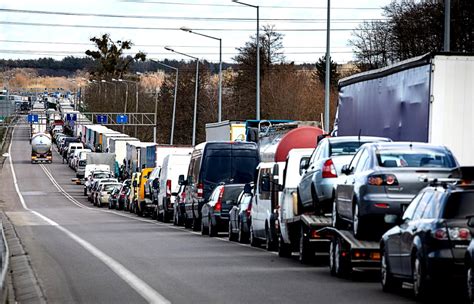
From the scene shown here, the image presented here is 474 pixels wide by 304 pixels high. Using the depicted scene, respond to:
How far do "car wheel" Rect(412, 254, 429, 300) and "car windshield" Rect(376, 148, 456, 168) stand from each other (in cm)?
322

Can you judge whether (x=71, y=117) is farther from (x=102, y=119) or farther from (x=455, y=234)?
(x=455, y=234)

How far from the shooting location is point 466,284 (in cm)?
1518

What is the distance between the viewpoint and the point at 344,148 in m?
22.8

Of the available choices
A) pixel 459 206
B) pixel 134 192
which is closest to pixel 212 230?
pixel 459 206

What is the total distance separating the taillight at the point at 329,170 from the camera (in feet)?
71.9

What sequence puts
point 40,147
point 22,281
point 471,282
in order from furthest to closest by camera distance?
point 40,147, point 22,281, point 471,282

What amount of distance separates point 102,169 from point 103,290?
77.7 meters

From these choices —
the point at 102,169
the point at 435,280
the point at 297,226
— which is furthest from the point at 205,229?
the point at 102,169

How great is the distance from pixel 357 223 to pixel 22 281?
4962 millimetres

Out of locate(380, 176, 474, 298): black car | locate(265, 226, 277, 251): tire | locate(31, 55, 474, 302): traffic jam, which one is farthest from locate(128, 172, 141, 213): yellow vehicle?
locate(380, 176, 474, 298): black car

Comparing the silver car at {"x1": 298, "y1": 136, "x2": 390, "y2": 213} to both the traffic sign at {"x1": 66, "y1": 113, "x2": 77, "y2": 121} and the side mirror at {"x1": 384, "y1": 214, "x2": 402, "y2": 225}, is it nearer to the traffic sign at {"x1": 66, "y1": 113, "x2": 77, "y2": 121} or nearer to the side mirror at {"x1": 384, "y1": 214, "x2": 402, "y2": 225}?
the side mirror at {"x1": 384, "y1": 214, "x2": 402, "y2": 225}

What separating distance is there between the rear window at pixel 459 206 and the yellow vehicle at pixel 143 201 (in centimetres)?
3919

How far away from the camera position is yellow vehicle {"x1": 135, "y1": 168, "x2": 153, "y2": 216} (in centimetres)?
5481

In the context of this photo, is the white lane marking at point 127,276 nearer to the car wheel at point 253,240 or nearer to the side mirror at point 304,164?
the car wheel at point 253,240
